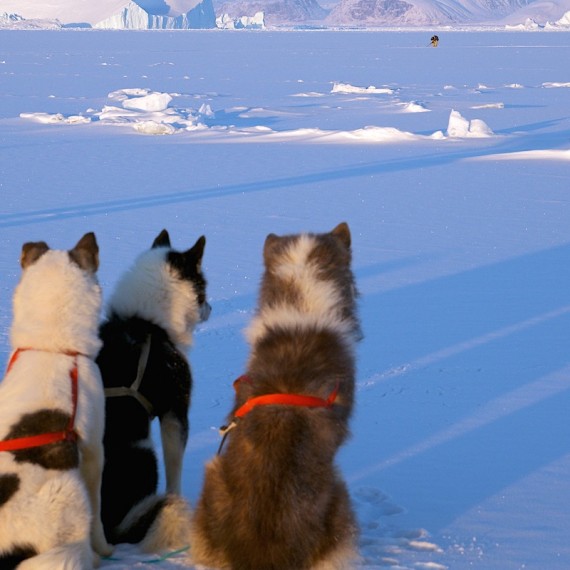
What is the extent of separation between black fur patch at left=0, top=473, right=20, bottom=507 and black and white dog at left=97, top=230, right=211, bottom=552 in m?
0.75

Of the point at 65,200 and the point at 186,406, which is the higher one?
the point at 186,406

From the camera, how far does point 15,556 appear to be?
3.01m

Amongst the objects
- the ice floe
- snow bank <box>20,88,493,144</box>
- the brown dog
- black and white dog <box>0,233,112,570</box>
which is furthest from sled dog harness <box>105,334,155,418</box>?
the ice floe

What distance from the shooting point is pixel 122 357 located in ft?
12.9

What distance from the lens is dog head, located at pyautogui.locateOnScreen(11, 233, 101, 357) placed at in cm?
340

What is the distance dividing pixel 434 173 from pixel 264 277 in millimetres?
12313

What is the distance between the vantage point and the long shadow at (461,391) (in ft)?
15.5

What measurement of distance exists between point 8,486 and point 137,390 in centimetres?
91

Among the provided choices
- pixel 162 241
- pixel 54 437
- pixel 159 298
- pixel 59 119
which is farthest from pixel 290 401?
pixel 59 119

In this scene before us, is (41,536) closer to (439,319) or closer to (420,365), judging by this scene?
(420,365)

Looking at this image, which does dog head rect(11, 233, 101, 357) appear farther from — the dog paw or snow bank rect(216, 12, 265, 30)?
snow bank rect(216, 12, 265, 30)

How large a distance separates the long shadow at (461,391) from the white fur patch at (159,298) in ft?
4.13

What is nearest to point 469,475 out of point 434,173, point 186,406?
point 186,406

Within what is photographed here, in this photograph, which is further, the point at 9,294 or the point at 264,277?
the point at 9,294
